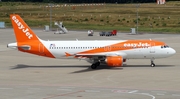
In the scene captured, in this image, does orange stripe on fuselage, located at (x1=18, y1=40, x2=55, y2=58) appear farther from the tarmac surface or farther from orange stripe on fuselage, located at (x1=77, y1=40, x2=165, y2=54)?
orange stripe on fuselage, located at (x1=77, y1=40, x2=165, y2=54)

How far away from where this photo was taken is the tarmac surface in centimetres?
4772

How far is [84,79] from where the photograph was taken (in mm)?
57969

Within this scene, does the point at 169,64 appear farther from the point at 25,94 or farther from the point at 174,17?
the point at 174,17

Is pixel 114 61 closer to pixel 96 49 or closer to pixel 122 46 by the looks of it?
pixel 122 46

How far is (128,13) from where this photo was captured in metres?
199

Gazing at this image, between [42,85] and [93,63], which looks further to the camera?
[93,63]

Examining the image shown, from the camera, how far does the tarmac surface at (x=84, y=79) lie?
47.7 meters

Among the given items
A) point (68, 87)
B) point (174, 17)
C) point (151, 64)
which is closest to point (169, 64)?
point (151, 64)

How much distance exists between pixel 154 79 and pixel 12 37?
7107 cm

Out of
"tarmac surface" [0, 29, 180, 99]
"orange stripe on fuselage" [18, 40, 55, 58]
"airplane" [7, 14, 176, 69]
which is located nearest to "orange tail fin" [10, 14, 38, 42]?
"airplane" [7, 14, 176, 69]

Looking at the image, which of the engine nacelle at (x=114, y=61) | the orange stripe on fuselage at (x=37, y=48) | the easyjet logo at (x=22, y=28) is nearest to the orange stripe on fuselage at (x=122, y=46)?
the engine nacelle at (x=114, y=61)

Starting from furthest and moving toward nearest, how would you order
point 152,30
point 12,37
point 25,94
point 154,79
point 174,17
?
→ point 174,17
point 152,30
point 12,37
point 154,79
point 25,94

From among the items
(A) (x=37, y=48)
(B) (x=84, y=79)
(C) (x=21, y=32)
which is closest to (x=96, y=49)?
(A) (x=37, y=48)

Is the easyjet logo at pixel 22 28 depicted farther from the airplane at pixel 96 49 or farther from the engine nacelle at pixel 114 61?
the engine nacelle at pixel 114 61
